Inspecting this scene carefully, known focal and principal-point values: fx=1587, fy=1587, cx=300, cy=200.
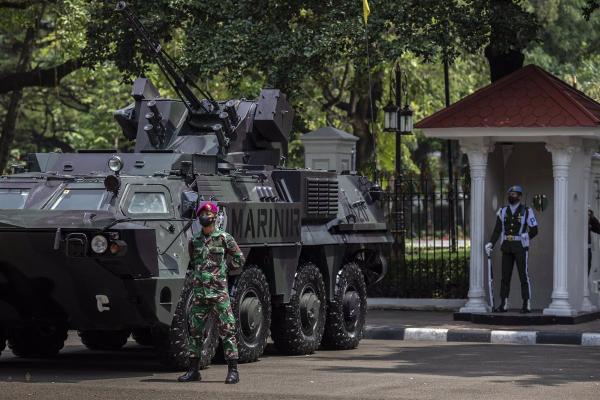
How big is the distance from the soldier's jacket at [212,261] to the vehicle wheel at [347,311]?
4454 millimetres

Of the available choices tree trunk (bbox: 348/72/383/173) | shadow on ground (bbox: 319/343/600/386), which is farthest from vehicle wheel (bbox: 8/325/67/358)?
tree trunk (bbox: 348/72/383/173)

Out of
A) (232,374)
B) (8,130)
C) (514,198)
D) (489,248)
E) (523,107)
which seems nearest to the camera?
(232,374)

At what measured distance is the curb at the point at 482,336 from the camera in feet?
65.8

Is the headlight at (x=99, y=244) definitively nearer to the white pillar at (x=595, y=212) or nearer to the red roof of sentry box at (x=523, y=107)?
the red roof of sentry box at (x=523, y=107)

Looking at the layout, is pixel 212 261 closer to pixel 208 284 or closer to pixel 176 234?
pixel 208 284

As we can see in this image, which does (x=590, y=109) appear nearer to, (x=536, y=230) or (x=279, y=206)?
(x=536, y=230)

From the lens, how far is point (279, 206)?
1745 centimetres

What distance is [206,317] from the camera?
14641mm

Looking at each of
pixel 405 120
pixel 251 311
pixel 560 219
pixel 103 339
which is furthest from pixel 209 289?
pixel 405 120

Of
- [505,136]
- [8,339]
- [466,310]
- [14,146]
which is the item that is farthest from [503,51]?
[14,146]

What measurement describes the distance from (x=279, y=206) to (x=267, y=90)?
246cm

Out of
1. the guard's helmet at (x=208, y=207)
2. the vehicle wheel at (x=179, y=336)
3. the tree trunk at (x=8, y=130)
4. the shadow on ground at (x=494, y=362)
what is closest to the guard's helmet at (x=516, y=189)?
the shadow on ground at (x=494, y=362)

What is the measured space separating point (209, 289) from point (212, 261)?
0.26 metres

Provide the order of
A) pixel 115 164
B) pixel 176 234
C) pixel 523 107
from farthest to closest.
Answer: pixel 523 107, pixel 115 164, pixel 176 234
